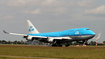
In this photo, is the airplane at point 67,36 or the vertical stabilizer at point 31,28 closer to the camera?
the airplane at point 67,36

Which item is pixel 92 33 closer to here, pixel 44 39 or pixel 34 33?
pixel 44 39

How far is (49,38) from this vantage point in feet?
283

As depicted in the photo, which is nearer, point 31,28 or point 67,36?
point 67,36

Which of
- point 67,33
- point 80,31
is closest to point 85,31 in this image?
point 80,31

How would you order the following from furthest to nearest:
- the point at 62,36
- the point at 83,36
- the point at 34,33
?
the point at 34,33
the point at 62,36
the point at 83,36

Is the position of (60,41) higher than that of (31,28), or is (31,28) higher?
(31,28)

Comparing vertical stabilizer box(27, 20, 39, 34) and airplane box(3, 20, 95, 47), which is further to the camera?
vertical stabilizer box(27, 20, 39, 34)

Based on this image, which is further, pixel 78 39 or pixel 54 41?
pixel 54 41

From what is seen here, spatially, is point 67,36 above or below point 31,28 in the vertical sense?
below

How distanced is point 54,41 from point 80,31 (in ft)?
44.0

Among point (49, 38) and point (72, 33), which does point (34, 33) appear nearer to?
point (49, 38)

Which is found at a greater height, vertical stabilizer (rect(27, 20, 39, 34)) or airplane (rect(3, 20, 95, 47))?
vertical stabilizer (rect(27, 20, 39, 34))

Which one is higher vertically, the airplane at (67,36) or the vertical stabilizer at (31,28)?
the vertical stabilizer at (31,28)

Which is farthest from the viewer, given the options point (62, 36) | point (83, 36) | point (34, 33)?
point (34, 33)
